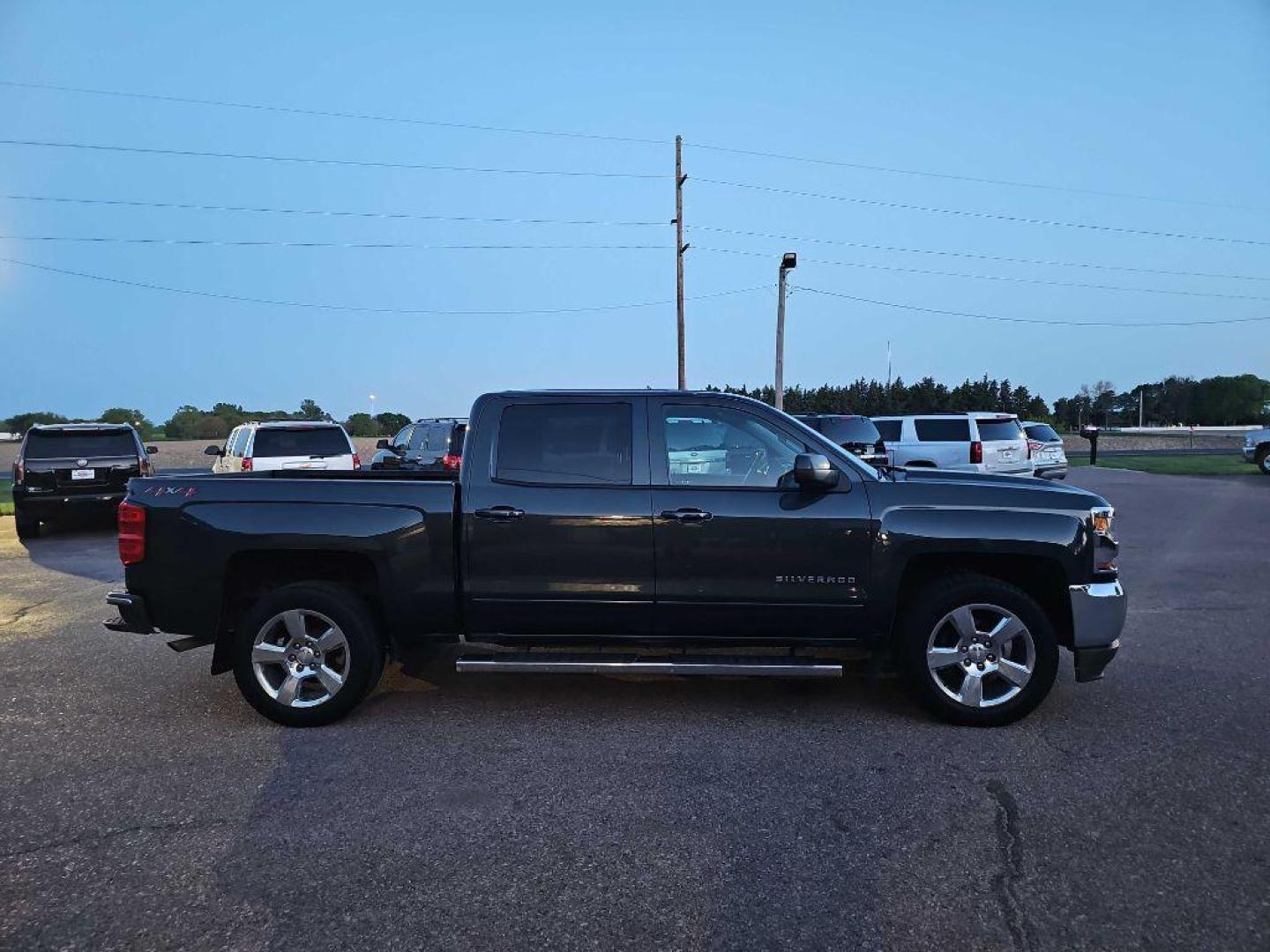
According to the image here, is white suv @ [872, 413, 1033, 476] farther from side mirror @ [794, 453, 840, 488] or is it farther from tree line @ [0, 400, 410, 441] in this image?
tree line @ [0, 400, 410, 441]

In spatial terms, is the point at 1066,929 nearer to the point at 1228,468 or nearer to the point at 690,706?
the point at 690,706

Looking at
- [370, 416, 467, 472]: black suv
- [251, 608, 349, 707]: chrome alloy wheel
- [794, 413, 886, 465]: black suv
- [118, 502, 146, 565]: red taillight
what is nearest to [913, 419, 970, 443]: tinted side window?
[794, 413, 886, 465]: black suv

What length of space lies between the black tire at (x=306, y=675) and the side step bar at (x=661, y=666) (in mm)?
565

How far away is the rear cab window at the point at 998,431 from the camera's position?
1838 cm

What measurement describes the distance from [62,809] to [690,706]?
3.14 m

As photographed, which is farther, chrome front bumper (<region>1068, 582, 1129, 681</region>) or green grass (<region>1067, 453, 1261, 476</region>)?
green grass (<region>1067, 453, 1261, 476</region>)

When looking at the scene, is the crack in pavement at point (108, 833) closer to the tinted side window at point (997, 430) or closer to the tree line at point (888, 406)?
the tinted side window at point (997, 430)

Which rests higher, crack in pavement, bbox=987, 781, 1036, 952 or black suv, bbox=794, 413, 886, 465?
black suv, bbox=794, 413, 886, 465

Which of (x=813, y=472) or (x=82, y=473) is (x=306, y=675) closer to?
(x=813, y=472)

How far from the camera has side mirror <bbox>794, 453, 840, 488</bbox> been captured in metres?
4.59

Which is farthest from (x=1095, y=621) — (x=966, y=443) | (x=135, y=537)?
(x=966, y=443)

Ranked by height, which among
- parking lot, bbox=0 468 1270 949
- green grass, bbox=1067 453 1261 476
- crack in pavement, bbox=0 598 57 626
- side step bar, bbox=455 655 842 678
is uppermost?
side step bar, bbox=455 655 842 678

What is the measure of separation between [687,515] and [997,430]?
1566 centimetres

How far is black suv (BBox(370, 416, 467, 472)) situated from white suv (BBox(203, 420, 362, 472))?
1873mm
